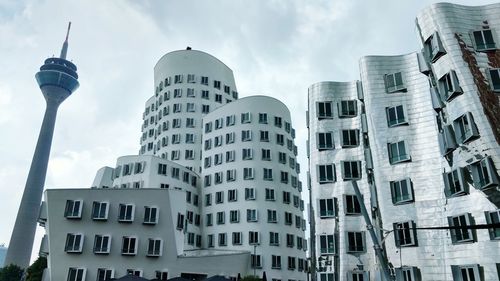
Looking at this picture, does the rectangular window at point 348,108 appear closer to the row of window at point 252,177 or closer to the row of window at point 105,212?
the row of window at point 105,212

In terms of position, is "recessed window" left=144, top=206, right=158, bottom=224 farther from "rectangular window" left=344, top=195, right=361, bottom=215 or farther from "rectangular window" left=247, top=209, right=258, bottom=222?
"rectangular window" left=344, top=195, right=361, bottom=215

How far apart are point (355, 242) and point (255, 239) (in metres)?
28.9

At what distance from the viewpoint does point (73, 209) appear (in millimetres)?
51812

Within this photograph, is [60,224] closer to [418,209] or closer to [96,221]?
[96,221]

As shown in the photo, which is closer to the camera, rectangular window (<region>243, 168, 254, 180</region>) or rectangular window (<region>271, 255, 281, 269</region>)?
rectangular window (<region>271, 255, 281, 269</region>)

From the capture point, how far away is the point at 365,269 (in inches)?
1495

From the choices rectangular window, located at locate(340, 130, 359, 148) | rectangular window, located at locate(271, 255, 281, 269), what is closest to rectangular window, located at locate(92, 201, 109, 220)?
rectangular window, located at locate(271, 255, 281, 269)

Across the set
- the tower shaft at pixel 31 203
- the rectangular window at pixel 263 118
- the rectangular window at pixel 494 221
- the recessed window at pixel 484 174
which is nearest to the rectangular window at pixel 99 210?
the rectangular window at pixel 263 118

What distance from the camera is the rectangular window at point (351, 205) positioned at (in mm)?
40906

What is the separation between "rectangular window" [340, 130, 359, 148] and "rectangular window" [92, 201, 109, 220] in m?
31.5

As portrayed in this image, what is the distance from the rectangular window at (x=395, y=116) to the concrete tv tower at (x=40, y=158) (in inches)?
6088

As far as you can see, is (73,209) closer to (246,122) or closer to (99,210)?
(99,210)

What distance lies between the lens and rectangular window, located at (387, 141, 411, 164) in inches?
1483

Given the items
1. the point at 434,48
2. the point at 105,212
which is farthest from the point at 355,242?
the point at 105,212
